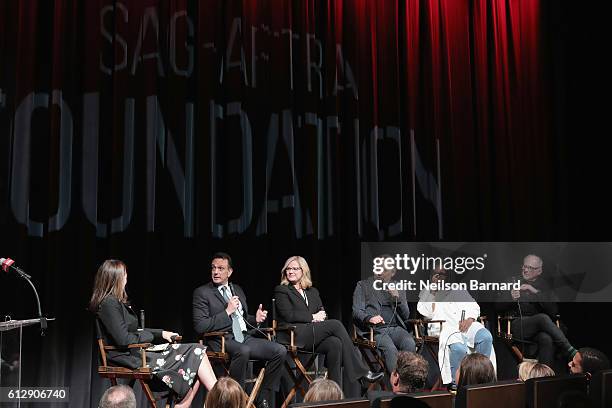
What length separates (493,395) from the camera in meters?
2.68

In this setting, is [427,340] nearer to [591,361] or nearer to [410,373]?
[591,361]

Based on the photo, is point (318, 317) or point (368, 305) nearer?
point (318, 317)

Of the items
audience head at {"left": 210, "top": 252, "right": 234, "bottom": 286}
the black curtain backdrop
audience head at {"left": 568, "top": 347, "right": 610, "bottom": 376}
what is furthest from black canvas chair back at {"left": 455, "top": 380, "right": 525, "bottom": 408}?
the black curtain backdrop

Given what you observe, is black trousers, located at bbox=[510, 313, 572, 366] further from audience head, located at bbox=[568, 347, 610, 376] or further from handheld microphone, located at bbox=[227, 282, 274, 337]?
audience head, located at bbox=[568, 347, 610, 376]

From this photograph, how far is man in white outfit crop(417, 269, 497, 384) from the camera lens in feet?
19.9

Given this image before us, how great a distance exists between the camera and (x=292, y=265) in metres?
5.88

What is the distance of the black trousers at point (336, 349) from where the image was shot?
5531 mm

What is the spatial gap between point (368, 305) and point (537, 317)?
1.44 metres

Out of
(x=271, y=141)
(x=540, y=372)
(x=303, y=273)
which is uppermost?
(x=271, y=141)

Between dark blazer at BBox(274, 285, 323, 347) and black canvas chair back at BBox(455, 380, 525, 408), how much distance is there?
2.89 m

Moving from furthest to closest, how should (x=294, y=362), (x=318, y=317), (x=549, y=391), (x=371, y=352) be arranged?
(x=371, y=352) → (x=318, y=317) → (x=294, y=362) → (x=549, y=391)

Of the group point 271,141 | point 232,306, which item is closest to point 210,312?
point 232,306

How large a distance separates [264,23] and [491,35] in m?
2.27

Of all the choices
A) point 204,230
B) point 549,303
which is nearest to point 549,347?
point 549,303
